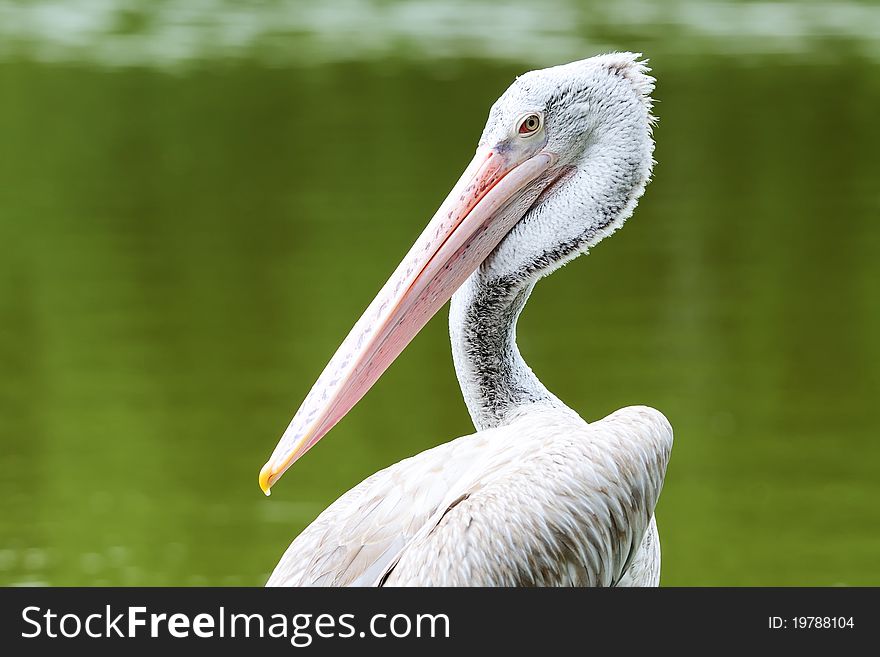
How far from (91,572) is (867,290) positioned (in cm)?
646

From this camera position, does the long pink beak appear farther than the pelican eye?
No

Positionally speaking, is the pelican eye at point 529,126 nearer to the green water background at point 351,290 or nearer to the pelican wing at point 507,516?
the pelican wing at point 507,516

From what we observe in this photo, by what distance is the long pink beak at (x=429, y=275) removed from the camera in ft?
13.0

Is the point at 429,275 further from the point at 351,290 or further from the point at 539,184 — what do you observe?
the point at 351,290

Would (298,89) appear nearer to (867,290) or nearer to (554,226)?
(867,290)

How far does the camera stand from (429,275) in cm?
413

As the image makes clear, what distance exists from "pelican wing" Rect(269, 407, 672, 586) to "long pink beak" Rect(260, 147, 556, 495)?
0.94 feet

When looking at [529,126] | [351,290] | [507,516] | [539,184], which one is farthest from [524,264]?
[351,290]

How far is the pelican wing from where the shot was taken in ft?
11.3

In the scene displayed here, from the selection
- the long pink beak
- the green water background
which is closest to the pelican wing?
the long pink beak

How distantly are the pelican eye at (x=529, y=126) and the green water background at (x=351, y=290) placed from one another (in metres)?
2.97

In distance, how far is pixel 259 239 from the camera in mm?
12102

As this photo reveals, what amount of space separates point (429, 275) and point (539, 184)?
450 mm

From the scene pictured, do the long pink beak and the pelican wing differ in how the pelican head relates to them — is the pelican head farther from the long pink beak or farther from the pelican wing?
the pelican wing
